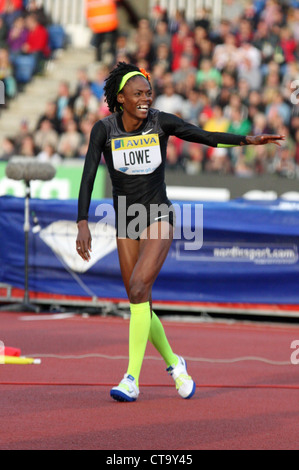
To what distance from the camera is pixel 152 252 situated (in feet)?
20.7

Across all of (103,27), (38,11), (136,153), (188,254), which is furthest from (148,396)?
(38,11)

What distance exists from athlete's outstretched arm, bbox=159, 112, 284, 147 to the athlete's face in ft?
0.59

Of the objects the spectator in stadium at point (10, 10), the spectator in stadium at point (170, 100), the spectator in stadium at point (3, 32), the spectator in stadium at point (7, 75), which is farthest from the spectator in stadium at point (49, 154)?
the spectator in stadium at point (10, 10)

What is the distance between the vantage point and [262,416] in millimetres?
5855

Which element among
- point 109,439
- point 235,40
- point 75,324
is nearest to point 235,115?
point 235,40

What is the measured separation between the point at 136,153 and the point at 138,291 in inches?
37.9

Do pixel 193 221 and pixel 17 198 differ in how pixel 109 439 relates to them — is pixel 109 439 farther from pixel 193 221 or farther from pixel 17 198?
pixel 17 198

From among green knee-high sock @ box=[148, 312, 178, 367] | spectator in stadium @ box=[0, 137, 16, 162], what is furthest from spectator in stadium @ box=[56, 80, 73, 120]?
green knee-high sock @ box=[148, 312, 178, 367]

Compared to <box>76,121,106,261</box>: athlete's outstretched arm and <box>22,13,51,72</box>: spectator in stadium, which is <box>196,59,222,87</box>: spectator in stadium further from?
<box>76,121,106,261</box>: athlete's outstretched arm

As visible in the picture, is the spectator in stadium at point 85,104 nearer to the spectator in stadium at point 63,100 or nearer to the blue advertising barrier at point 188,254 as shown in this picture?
the spectator in stadium at point 63,100

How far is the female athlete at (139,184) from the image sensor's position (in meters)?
6.30

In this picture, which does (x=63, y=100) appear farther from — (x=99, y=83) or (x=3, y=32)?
(x=3, y=32)

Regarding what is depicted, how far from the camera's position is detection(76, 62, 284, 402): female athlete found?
630cm

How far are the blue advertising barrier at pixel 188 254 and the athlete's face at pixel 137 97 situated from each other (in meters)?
5.07
